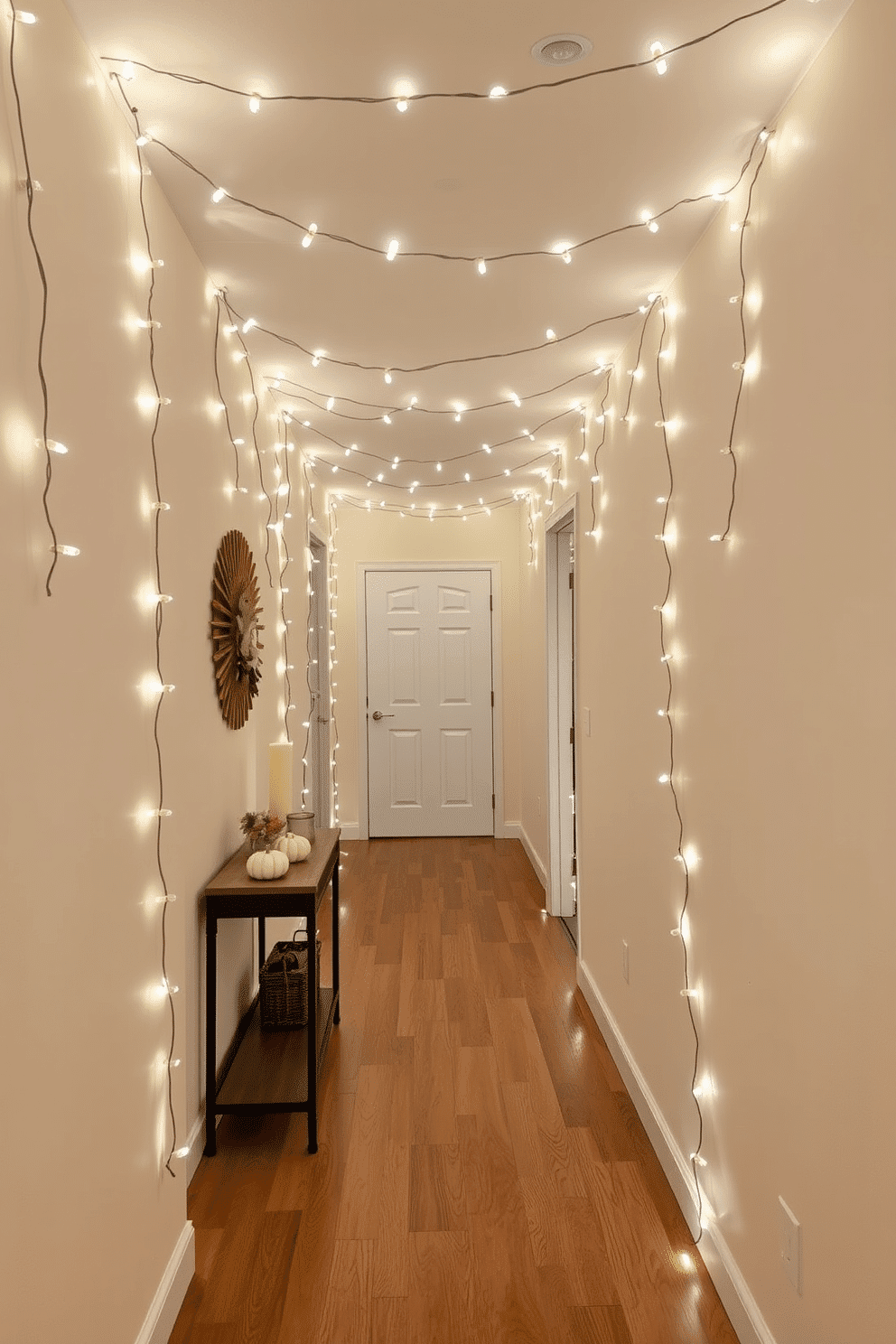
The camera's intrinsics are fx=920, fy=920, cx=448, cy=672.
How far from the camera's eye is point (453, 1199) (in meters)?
2.41

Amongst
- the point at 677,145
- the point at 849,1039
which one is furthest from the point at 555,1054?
the point at 677,145

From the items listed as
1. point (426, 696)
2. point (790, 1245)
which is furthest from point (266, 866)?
point (426, 696)

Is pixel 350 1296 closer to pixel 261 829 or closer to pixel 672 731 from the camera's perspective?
pixel 261 829

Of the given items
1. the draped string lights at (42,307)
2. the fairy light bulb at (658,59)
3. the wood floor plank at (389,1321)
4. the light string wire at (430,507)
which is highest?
the light string wire at (430,507)

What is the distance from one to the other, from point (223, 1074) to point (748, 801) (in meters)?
1.85

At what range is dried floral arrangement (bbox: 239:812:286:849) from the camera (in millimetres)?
2857

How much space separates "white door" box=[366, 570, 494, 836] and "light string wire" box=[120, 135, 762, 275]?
13.9 ft

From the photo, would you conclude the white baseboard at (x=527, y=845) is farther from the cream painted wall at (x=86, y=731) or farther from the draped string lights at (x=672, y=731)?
Answer: the cream painted wall at (x=86, y=731)

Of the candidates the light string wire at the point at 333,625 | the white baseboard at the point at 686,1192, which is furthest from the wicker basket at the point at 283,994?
the light string wire at the point at 333,625

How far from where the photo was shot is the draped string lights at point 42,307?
1.29 m

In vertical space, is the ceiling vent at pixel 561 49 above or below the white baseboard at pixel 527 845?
above

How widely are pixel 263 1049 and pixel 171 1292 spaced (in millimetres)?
1050

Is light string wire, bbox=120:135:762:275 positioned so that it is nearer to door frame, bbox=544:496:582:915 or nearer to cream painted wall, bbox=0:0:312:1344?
cream painted wall, bbox=0:0:312:1344

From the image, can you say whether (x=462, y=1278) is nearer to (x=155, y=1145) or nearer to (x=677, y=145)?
(x=155, y=1145)
